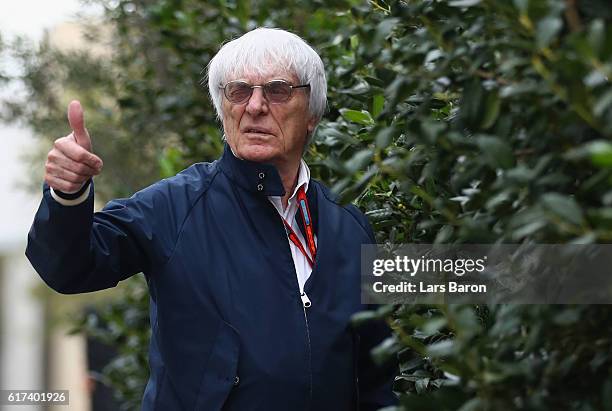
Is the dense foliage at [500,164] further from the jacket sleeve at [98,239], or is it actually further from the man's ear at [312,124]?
the jacket sleeve at [98,239]

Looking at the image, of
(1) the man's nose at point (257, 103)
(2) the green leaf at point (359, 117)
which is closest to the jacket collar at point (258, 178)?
(1) the man's nose at point (257, 103)

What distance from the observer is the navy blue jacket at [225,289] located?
9.30ft

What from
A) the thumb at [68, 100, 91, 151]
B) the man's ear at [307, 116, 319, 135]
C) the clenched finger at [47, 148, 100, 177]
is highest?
the thumb at [68, 100, 91, 151]

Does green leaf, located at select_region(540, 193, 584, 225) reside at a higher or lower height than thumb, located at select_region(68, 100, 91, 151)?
higher

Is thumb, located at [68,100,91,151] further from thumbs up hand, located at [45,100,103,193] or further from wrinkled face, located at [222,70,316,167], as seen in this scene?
wrinkled face, located at [222,70,316,167]

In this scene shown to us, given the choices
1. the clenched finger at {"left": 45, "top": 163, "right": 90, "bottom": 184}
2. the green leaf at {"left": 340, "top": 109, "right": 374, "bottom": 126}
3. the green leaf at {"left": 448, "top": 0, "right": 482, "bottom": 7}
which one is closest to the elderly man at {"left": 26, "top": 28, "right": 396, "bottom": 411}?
the clenched finger at {"left": 45, "top": 163, "right": 90, "bottom": 184}

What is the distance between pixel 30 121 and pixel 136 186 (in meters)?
0.90

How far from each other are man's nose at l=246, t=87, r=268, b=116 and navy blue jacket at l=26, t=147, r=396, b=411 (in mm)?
167

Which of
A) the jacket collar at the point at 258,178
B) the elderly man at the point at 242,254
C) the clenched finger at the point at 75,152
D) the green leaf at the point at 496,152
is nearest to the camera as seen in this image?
the green leaf at the point at 496,152

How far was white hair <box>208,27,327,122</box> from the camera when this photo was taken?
317 centimetres

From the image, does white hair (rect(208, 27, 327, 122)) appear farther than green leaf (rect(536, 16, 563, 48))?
Yes

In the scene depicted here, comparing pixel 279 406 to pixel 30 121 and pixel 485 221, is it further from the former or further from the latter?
pixel 30 121

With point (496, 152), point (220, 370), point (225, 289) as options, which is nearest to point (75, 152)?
point (225, 289)

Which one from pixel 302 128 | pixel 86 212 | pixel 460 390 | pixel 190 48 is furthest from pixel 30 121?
pixel 460 390
